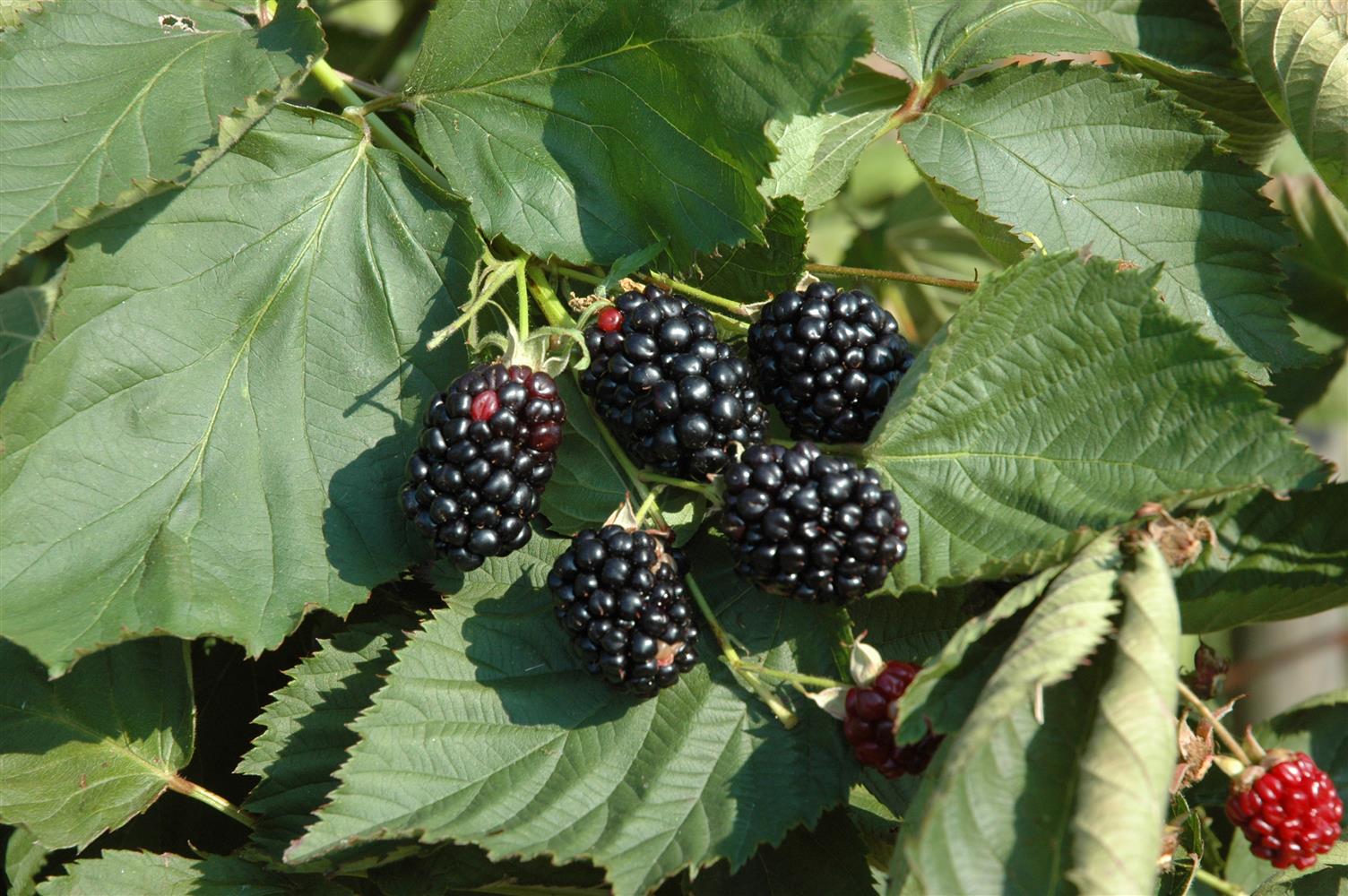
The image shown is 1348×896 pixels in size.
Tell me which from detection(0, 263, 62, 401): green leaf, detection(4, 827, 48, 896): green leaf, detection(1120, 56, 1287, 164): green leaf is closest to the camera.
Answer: detection(4, 827, 48, 896): green leaf

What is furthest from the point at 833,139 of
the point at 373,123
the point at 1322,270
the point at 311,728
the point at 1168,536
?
the point at 1322,270

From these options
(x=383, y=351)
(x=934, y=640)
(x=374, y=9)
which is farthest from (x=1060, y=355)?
(x=374, y=9)

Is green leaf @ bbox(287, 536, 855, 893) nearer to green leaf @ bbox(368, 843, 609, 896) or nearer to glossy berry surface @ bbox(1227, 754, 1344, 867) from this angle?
green leaf @ bbox(368, 843, 609, 896)

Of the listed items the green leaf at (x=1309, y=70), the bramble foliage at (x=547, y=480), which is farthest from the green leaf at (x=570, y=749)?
the green leaf at (x=1309, y=70)

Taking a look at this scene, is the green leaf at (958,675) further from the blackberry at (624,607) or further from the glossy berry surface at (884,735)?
the blackberry at (624,607)

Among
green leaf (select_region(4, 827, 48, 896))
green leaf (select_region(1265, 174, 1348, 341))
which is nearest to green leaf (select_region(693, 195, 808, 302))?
green leaf (select_region(4, 827, 48, 896))
